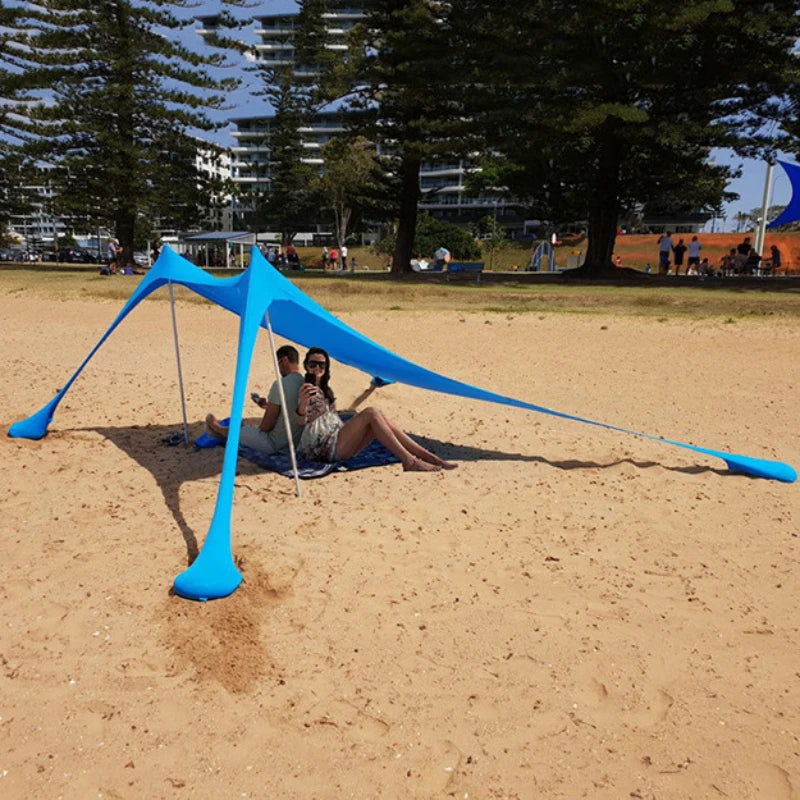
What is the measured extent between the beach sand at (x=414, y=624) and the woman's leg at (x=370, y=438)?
19 centimetres

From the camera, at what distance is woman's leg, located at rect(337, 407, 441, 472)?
5023mm

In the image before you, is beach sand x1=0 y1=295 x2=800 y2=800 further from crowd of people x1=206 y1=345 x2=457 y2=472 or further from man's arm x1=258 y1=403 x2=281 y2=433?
man's arm x1=258 y1=403 x2=281 y2=433

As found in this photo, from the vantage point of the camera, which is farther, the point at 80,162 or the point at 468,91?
the point at 80,162

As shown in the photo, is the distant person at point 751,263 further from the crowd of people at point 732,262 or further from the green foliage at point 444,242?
the green foliage at point 444,242

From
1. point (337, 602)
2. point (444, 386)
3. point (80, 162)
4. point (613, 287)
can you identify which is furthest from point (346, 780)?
point (80, 162)

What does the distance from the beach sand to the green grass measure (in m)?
7.15

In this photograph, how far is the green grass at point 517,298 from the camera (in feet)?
42.7

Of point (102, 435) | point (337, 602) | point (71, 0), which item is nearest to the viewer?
point (337, 602)

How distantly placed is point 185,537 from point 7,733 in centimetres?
152

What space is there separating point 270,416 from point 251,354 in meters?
1.10

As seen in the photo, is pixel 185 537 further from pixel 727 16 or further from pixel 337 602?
pixel 727 16

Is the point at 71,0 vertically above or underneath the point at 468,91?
above

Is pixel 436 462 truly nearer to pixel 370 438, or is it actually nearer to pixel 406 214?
pixel 370 438

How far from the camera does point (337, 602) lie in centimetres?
335
